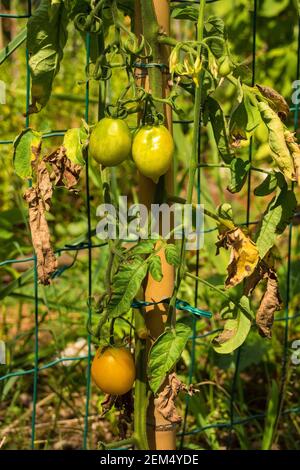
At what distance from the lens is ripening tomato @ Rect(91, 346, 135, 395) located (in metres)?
1.34

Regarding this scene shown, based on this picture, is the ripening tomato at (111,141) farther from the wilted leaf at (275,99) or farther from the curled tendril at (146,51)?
the wilted leaf at (275,99)

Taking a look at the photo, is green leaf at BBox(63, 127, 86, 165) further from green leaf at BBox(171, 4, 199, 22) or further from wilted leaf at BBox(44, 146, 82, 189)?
green leaf at BBox(171, 4, 199, 22)

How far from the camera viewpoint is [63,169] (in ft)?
4.21

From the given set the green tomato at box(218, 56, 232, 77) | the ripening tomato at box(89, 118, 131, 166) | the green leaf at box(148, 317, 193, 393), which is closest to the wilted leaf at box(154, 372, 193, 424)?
the green leaf at box(148, 317, 193, 393)

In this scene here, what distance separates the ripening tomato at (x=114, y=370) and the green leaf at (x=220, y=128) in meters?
0.37

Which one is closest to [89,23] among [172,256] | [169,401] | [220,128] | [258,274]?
[220,128]

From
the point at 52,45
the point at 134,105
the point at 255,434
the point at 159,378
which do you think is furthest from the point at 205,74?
the point at 255,434

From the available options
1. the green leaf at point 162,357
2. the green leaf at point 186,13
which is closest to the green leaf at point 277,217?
the green leaf at point 162,357

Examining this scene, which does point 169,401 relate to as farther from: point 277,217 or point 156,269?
point 277,217

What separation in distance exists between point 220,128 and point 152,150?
0.61 feet

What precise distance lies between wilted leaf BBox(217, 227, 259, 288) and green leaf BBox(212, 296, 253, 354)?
0.12 metres

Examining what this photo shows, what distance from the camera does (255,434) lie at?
2033 mm

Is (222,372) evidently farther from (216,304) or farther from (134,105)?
(134,105)
